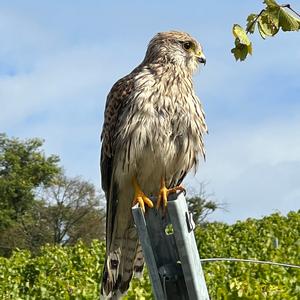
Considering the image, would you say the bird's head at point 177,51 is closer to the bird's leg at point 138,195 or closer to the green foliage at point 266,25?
the bird's leg at point 138,195

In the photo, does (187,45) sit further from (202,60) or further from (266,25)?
(266,25)

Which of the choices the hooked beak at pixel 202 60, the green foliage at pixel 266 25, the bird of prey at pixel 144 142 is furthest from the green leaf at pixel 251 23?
the hooked beak at pixel 202 60

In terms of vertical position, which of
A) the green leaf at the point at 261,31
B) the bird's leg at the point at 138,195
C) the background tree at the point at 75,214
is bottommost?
the green leaf at the point at 261,31

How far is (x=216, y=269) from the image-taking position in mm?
11000

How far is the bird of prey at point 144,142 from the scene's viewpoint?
5.54 metres

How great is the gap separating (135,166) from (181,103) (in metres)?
0.51

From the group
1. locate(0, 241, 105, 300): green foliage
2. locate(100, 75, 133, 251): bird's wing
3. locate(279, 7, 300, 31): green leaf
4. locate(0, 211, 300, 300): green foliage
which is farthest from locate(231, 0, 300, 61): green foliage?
locate(0, 241, 105, 300): green foliage

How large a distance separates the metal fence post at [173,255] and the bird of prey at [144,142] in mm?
1801

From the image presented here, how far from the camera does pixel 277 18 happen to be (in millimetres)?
2916

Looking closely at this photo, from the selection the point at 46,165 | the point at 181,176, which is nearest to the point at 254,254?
the point at 181,176

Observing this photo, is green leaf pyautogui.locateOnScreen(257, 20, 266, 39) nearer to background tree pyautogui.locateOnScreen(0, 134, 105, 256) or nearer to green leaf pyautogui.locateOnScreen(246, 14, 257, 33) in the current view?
green leaf pyautogui.locateOnScreen(246, 14, 257, 33)

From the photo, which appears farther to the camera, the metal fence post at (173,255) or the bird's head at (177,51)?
the bird's head at (177,51)

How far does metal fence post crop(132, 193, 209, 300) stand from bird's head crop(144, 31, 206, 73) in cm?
286

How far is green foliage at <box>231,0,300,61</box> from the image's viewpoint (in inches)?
114
